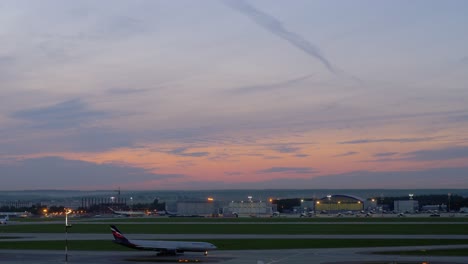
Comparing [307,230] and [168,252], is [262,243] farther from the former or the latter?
[307,230]

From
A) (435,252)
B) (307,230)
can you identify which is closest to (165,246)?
(435,252)

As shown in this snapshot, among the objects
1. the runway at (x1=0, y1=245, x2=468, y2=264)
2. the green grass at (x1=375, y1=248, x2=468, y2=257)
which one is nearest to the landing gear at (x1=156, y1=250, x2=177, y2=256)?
the runway at (x1=0, y1=245, x2=468, y2=264)

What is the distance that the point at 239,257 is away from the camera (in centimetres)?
6050

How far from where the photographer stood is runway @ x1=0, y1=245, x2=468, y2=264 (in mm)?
56531

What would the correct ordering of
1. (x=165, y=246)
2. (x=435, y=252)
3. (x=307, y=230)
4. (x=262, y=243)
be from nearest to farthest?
(x=435, y=252) → (x=165, y=246) → (x=262, y=243) → (x=307, y=230)

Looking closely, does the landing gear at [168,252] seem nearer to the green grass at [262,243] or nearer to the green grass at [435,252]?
the green grass at [262,243]

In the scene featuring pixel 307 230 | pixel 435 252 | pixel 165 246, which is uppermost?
pixel 165 246

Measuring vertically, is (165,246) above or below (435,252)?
above

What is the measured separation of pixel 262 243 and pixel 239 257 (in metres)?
16.1

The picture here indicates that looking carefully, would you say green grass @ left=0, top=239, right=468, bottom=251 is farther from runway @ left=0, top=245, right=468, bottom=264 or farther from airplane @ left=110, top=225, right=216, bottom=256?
airplane @ left=110, top=225, right=216, bottom=256

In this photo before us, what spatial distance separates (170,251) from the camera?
64750mm

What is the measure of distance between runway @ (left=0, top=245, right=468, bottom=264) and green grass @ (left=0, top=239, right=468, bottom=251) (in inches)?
191

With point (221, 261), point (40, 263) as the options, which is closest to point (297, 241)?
point (221, 261)

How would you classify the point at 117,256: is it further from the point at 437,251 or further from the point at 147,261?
the point at 437,251
